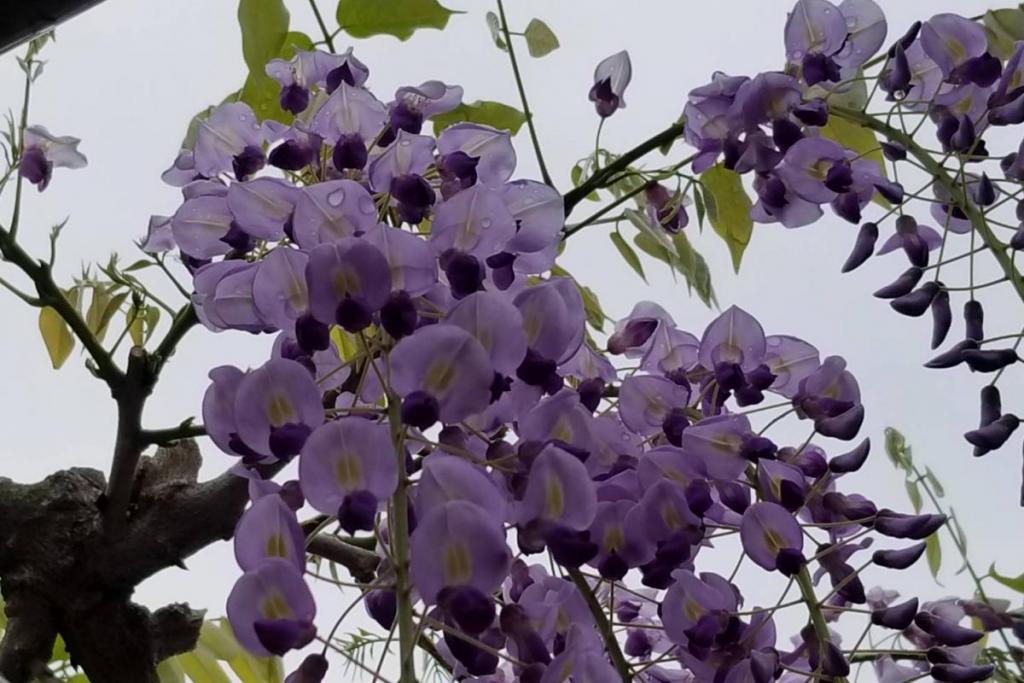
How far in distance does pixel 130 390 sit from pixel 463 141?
0.22 meters

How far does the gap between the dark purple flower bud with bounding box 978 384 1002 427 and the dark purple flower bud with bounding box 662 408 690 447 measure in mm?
120

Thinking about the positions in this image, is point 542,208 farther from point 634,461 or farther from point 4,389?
point 4,389

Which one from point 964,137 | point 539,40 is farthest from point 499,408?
point 539,40

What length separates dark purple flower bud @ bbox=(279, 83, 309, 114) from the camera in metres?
0.48

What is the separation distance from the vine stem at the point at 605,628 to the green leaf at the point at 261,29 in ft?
1.12

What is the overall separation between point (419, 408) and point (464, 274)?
0.18 ft

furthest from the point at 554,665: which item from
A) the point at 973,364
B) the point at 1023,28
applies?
the point at 1023,28

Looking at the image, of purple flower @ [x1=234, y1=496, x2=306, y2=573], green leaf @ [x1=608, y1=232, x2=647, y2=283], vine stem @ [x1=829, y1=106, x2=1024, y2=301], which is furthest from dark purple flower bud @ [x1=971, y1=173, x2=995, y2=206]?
purple flower @ [x1=234, y1=496, x2=306, y2=573]

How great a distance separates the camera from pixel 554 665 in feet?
1.16

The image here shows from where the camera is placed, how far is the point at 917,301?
1.50 feet

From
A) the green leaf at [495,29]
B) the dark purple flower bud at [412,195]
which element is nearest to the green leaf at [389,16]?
the green leaf at [495,29]

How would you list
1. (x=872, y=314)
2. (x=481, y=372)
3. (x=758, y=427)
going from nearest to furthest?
(x=481, y=372) → (x=758, y=427) → (x=872, y=314)

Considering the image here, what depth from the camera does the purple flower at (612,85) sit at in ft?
1.86

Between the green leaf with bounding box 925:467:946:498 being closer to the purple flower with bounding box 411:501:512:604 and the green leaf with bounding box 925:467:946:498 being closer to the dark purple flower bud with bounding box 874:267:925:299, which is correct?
the dark purple flower bud with bounding box 874:267:925:299
